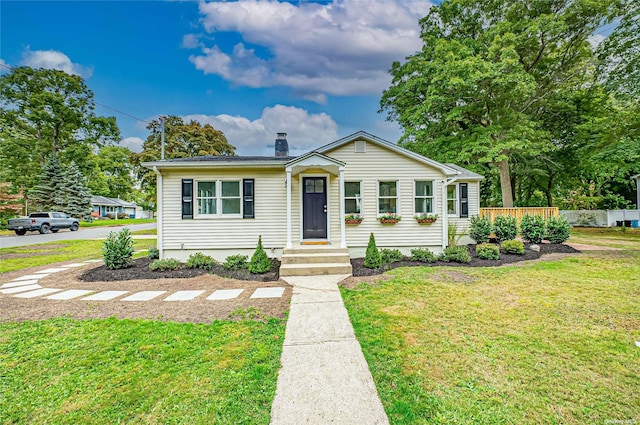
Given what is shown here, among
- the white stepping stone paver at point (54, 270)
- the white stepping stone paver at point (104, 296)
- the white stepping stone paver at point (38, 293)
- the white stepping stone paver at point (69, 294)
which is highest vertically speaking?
the white stepping stone paver at point (54, 270)

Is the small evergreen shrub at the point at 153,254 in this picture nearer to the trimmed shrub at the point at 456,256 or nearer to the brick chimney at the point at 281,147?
the brick chimney at the point at 281,147

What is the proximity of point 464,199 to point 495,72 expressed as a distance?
7012mm

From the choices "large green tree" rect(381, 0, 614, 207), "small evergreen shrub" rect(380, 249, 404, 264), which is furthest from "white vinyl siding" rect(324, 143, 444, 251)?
"large green tree" rect(381, 0, 614, 207)

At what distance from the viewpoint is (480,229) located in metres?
10.1

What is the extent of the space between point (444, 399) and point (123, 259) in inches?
321

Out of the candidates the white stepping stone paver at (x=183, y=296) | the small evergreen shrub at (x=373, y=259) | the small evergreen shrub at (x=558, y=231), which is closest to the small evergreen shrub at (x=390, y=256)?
the small evergreen shrub at (x=373, y=259)

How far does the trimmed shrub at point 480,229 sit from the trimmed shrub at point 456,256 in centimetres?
282

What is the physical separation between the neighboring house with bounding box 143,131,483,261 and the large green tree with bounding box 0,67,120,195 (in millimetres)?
29289

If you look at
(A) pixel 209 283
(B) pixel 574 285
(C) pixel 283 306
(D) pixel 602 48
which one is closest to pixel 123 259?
(A) pixel 209 283

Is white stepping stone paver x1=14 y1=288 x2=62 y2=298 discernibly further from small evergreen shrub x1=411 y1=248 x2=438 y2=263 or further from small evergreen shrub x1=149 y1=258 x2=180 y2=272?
small evergreen shrub x1=411 y1=248 x2=438 y2=263

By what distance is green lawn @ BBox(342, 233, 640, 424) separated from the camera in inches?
84.2

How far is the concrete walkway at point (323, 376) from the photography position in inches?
82.3

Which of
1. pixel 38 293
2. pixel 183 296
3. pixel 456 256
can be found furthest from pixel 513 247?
pixel 38 293

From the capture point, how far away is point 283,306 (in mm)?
4512
